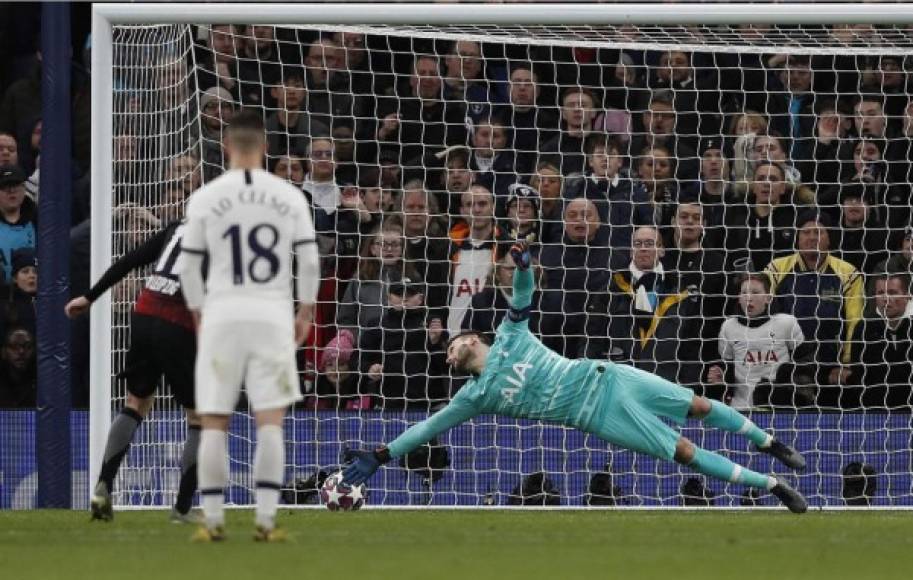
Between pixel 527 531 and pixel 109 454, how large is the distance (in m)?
2.92

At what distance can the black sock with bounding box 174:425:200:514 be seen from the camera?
12617 mm

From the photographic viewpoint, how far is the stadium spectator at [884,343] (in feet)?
53.5

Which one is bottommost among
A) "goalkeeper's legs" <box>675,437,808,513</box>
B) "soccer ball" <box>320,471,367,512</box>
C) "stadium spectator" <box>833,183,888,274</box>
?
"soccer ball" <box>320,471,367,512</box>

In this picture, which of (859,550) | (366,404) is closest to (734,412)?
(366,404)

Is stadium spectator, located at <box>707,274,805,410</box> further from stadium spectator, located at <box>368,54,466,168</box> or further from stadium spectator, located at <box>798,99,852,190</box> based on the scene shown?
stadium spectator, located at <box>368,54,466,168</box>

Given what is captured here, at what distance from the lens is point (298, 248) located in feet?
33.1

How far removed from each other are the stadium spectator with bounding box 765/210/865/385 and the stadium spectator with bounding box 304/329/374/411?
3402 mm

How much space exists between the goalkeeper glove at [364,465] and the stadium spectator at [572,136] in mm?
3251

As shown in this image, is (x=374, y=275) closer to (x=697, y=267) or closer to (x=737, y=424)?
(x=697, y=267)

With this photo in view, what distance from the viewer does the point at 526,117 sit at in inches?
656

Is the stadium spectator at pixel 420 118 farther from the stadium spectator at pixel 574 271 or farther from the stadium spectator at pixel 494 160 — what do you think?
the stadium spectator at pixel 574 271

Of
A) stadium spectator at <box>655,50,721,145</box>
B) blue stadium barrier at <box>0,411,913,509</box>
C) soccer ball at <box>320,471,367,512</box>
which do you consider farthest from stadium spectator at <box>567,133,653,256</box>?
soccer ball at <box>320,471,367,512</box>

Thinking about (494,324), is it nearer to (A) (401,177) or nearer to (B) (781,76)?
(A) (401,177)

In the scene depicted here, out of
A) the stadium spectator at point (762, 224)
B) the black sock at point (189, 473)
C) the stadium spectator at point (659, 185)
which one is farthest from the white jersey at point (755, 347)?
the black sock at point (189, 473)
